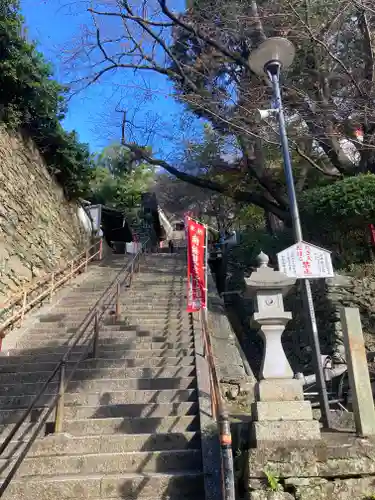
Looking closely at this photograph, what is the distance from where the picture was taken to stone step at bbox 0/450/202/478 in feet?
15.3

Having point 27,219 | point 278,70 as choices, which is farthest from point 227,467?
point 27,219

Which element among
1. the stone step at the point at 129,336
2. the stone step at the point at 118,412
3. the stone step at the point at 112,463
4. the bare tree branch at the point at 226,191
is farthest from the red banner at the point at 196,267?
the bare tree branch at the point at 226,191

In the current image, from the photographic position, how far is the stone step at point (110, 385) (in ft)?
20.9

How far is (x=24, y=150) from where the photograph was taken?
12.4 meters

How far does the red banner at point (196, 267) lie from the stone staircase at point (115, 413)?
70cm

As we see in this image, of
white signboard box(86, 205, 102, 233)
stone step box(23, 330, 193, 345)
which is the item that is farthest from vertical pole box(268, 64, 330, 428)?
white signboard box(86, 205, 102, 233)

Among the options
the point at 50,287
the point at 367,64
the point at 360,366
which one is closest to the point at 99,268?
the point at 50,287

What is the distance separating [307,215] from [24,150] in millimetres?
8351

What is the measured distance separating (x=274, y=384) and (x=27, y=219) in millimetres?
9056

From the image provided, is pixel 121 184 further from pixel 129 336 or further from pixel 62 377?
pixel 62 377

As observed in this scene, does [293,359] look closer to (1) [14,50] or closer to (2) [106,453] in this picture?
(2) [106,453]

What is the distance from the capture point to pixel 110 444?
4.99m

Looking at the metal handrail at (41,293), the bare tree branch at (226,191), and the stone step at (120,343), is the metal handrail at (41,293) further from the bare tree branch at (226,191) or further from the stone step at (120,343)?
the bare tree branch at (226,191)

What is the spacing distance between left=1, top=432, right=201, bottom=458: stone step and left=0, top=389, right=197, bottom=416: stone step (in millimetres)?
958
